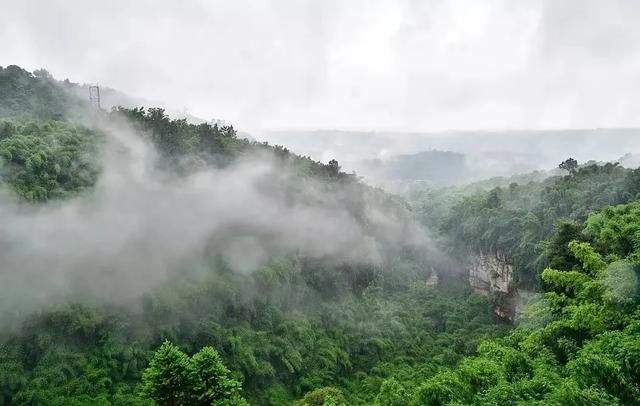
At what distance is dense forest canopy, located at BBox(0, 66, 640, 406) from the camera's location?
12.5m

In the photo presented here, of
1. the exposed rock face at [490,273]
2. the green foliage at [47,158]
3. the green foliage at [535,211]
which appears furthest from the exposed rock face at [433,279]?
the green foliage at [47,158]

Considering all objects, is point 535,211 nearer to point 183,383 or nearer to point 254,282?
point 254,282

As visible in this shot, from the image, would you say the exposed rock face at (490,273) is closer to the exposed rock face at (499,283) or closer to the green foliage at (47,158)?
the exposed rock face at (499,283)

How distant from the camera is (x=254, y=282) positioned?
102ft

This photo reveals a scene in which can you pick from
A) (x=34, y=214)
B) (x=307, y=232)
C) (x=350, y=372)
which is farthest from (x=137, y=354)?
(x=307, y=232)

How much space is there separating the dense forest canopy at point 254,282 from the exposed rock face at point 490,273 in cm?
85

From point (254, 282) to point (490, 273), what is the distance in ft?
80.7

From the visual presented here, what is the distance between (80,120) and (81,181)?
9.06 metres

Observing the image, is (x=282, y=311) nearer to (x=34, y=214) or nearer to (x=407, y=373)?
(x=407, y=373)

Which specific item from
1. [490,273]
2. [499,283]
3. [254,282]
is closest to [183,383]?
[254,282]

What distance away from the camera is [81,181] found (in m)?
28.2

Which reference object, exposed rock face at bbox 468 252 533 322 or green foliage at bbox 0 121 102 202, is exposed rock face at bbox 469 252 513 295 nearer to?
exposed rock face at bbox 468 252 533 322

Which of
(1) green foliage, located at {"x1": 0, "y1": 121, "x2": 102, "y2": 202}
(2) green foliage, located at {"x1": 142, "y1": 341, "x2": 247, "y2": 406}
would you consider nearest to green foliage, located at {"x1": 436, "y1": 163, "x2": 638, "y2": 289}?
(2) green foliage, located at {"x1": 142, "y1": 341, "x2": 247, "y2": 406}

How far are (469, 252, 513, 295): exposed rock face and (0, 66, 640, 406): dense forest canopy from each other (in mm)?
854
